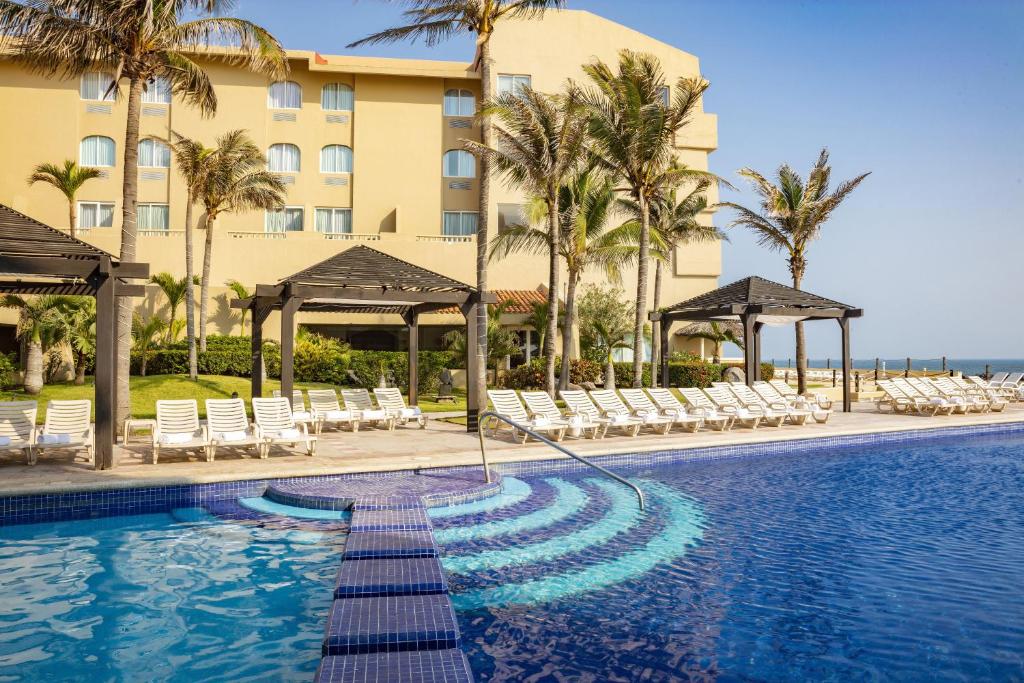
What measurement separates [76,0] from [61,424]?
300 inches

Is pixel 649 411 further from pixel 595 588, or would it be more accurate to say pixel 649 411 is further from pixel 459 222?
pixel 459 222

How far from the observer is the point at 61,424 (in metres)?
11.2

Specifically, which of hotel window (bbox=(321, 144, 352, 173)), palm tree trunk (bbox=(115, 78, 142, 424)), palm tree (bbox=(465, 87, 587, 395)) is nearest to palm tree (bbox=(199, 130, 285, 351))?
hotel window (bbox=(321, 144, 352, 173))

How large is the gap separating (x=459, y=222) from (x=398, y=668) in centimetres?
3084

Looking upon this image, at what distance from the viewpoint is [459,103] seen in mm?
34031

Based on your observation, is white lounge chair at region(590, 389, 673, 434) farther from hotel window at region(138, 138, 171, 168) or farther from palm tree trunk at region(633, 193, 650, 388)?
hotel window at region(138, 138, 171, 168)

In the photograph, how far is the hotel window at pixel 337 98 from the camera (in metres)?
33.3

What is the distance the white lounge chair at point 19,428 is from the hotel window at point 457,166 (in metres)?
24.9

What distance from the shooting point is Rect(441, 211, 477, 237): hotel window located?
111 ft

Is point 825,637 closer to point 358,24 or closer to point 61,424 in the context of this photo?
point 61,424

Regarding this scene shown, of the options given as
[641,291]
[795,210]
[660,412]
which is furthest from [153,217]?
[795,210]

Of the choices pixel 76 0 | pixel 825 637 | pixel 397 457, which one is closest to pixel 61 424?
pixel 397 457

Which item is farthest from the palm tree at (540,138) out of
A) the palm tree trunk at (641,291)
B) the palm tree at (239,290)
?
the palm tree at (239,290)

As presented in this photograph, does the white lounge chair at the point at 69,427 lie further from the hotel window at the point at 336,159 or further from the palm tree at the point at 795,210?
the hotel window at the point at 336,159
